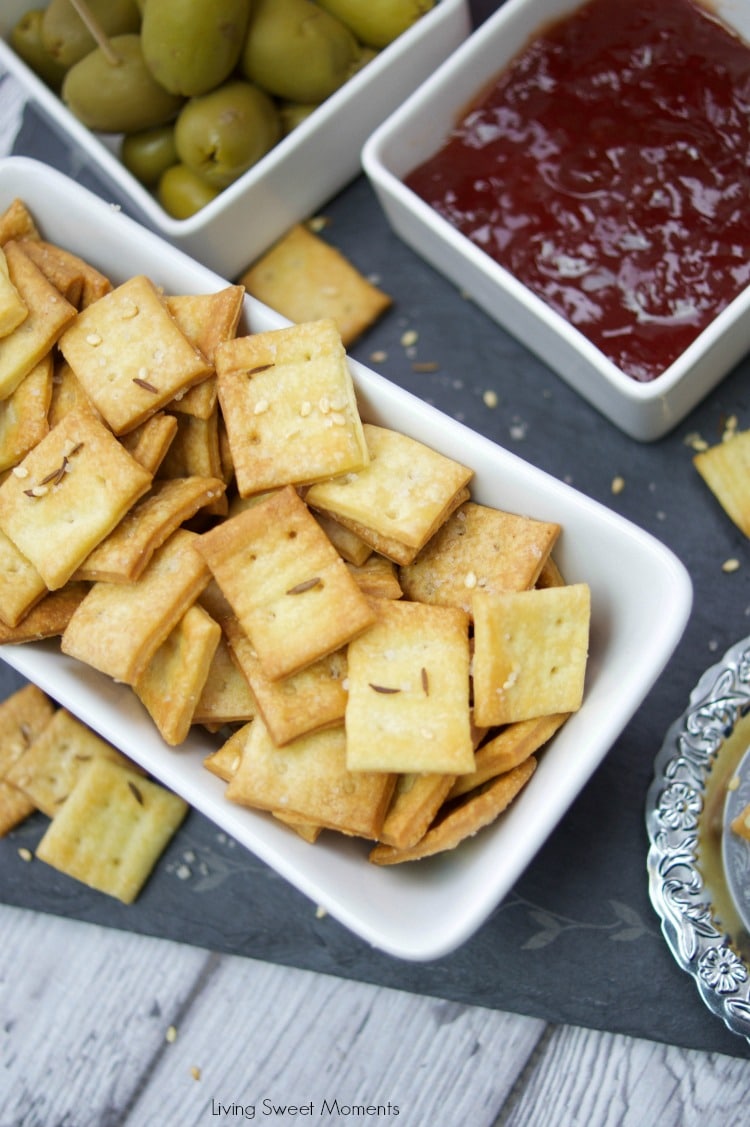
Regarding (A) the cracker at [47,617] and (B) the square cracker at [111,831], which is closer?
(A) the cracker at [47,617]

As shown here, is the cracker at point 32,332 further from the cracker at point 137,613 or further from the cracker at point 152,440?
the cracker at point 137,613

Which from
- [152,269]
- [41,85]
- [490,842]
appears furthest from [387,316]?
[490,842]

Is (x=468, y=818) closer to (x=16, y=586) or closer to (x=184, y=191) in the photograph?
(x=16, y=586)

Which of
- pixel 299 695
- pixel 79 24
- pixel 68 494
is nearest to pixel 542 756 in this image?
pixel 299 695

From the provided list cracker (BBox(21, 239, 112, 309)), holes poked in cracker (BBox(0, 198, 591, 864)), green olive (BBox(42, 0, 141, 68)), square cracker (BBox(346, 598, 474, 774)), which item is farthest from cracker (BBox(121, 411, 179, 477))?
green olive (BBox(42, 0, 141, 68))

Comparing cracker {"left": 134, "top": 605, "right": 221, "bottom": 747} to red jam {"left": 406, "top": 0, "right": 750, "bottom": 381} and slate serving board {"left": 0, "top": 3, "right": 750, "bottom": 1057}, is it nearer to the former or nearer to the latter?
slate serving board {"left": 0, "top": 3, "right": 750, "bottom": 1057}

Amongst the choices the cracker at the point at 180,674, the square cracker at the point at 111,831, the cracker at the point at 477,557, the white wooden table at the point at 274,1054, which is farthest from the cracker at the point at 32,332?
the white wooden table at the point at 274,1054

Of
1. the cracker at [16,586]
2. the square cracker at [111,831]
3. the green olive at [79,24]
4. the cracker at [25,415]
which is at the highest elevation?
the green olive at [79,24]
